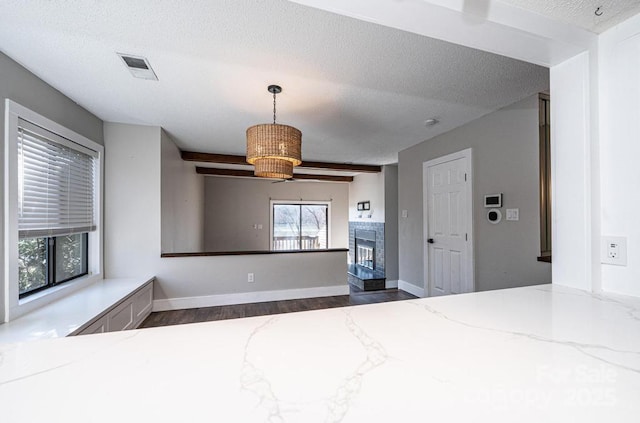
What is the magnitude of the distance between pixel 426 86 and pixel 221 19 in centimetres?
167

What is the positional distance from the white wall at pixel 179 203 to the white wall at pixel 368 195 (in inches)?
140

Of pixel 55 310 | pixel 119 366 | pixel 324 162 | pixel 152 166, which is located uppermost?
pixel 324 162

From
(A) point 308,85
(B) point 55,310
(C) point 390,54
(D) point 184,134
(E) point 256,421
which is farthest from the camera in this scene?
(D) point 184,134

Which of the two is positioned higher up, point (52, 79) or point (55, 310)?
point (52, 79)

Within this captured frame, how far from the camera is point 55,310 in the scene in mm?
2182

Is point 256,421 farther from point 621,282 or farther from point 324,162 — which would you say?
point 324,162

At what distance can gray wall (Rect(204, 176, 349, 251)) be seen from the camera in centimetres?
685

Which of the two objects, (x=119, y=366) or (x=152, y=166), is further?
(x=152, y=166)

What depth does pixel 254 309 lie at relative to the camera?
370 cm

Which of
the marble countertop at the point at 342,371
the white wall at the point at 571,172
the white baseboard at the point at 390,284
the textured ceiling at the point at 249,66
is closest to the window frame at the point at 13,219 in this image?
the textured ceiling at the point at 249,66

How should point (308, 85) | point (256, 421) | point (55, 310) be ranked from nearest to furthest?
point (256, 421), point (55, 310), point (308, 85)

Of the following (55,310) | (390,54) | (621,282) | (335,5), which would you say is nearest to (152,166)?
(55,310)

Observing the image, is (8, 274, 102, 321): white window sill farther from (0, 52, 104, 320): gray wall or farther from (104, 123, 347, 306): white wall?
(104, 123, 347, 306): white wall

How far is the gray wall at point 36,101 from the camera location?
1.87 meters
